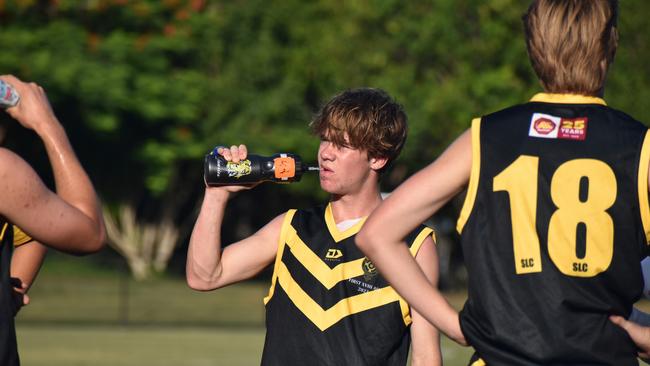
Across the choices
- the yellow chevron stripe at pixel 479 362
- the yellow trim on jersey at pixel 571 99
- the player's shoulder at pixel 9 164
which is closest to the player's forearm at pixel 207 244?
the player's shoulder at pixel 9 164

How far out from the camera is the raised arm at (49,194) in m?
3.72

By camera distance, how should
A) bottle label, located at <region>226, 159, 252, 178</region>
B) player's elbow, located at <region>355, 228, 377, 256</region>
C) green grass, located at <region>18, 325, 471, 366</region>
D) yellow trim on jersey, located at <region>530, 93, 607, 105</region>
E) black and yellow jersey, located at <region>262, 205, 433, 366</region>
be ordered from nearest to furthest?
1. yellow trim on jersey, located at <region>530, 93, 607, 105</region>
2. player's elbow, located at <region>355, 228, 377, 256</region>
3. bottle label, located at <region>226, 159, 252, 178</region>
4. black and yellow jersey, located at <region>262, 205, 433, 366</region>
5. green grass, located at <region>18, 325, 471, 366</region>

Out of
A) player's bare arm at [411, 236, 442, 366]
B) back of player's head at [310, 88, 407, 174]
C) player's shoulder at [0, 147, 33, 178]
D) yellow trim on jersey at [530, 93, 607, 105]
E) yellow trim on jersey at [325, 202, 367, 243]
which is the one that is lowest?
player's bare arm at [411, 236, 442, 366]

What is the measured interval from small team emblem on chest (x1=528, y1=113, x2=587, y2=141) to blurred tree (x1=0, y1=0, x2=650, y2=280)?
27362 mm

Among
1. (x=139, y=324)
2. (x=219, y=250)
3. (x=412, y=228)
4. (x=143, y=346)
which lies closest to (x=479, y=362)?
(x=412, y=228)

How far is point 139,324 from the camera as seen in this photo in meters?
24.4

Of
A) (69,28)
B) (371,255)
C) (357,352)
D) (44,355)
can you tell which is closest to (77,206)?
(371,255)

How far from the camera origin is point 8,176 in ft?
12.1

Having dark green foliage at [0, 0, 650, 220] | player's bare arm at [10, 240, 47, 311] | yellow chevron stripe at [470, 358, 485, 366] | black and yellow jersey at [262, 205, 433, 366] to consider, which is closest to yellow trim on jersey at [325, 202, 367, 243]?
black and yellow jersey at [262, 205, 433, 366]

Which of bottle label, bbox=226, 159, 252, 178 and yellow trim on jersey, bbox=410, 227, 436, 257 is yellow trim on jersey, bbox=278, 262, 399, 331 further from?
bottle label, bbox=226, 159, 252, 178

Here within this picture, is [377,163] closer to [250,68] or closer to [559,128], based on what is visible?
[559,128]

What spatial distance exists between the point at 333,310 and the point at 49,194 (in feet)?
4.71

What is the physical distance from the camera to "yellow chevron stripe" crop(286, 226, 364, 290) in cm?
488

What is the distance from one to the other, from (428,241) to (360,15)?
27.7 meters
